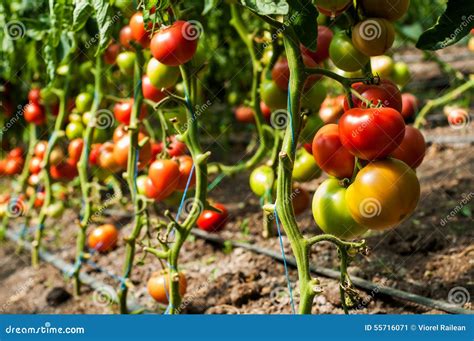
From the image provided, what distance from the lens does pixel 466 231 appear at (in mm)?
1589

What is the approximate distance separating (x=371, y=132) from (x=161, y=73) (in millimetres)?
590

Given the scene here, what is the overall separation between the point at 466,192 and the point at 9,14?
154cm

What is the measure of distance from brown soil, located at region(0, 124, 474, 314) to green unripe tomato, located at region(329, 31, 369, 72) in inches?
19.0

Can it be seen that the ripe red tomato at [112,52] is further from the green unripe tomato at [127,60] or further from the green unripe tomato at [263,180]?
the green unripe tomato at [263,180]

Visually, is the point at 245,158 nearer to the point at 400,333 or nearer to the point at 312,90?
the point at 312,90

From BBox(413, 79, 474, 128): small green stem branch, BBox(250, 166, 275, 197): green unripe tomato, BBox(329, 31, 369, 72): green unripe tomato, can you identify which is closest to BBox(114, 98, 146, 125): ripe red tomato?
BBox(250, 166, 275, 197): green unripe tomato


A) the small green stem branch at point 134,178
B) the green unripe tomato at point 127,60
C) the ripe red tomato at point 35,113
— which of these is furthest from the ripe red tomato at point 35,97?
the small green stem branch at point 134,178

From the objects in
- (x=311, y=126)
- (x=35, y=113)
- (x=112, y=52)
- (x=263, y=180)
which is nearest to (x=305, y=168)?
(x=311, y=126)

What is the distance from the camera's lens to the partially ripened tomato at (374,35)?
87 cm

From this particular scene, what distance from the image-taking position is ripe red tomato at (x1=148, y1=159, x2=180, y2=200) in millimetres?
1237

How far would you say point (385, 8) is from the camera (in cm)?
88

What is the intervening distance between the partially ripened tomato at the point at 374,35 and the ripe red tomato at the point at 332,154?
16cm

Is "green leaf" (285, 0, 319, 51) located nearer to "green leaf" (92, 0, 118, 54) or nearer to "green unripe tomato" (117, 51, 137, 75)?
"green leaf" (92, 0, 118, 54)

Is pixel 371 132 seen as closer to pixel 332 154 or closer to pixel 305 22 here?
pixel 332 154
